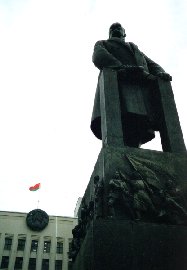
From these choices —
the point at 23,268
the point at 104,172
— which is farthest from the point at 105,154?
the point at 23,268

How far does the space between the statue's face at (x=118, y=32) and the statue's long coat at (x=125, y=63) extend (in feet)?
1.16

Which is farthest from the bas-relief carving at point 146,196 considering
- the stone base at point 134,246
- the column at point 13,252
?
the column at point 13,252

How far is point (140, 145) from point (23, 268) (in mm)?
33872

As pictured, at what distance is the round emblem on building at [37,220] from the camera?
37.4 metres

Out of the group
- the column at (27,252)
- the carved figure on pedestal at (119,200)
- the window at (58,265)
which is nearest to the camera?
the carved figure on pedestal at (119,200)

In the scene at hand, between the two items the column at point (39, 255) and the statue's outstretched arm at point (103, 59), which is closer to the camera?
the statue's outstretched arm at point (103, 59)

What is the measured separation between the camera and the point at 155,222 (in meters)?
3.59

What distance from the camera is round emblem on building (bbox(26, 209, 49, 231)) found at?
A: 123 ft

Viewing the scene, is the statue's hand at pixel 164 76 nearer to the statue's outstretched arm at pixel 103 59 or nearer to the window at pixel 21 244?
the statue's outstretched arm at pixel 103 59

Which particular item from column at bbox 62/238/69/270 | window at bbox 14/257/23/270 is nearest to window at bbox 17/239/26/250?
window at bbox 14/257/23/270

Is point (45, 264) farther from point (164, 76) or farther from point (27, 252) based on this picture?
point (164, 76)

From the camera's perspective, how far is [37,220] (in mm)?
37719

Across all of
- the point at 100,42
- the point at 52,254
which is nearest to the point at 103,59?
the point at 100,42

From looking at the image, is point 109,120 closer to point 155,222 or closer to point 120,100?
point 120,100
